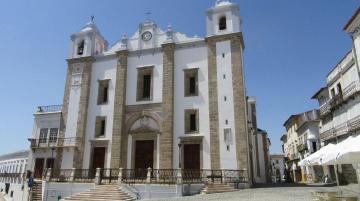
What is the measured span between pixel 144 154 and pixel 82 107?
714 cm

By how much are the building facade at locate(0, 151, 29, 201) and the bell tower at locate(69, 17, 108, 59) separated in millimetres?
11717

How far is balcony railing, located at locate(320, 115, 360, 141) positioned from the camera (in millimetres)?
21047

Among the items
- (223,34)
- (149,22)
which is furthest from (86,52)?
(223,34)

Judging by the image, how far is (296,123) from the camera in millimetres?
42656

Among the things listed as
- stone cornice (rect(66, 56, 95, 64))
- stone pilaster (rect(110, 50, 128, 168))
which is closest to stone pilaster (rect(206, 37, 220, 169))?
stone pilaster (rect(110, 50, 128, 168))

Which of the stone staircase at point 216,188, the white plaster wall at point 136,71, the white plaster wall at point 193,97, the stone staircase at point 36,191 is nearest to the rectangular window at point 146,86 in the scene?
the white plaster wall at point 136,71

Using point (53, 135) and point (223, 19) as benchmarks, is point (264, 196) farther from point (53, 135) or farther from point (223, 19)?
point (53, 135)

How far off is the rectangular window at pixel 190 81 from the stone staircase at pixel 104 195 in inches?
369

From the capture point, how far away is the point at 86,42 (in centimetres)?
2764

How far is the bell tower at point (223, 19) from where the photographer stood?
932 inches

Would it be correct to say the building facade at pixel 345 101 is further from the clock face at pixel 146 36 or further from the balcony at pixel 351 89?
the clock face at pixel 146 36

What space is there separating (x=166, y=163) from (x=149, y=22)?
12.6 meters

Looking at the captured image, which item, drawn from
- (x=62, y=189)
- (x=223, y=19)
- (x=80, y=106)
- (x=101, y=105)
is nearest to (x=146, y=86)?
(x=101, y=105)

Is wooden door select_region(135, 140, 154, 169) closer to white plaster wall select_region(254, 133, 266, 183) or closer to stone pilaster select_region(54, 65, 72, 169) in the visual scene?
stone pilaster select_region(54, 65, 72, 169)
